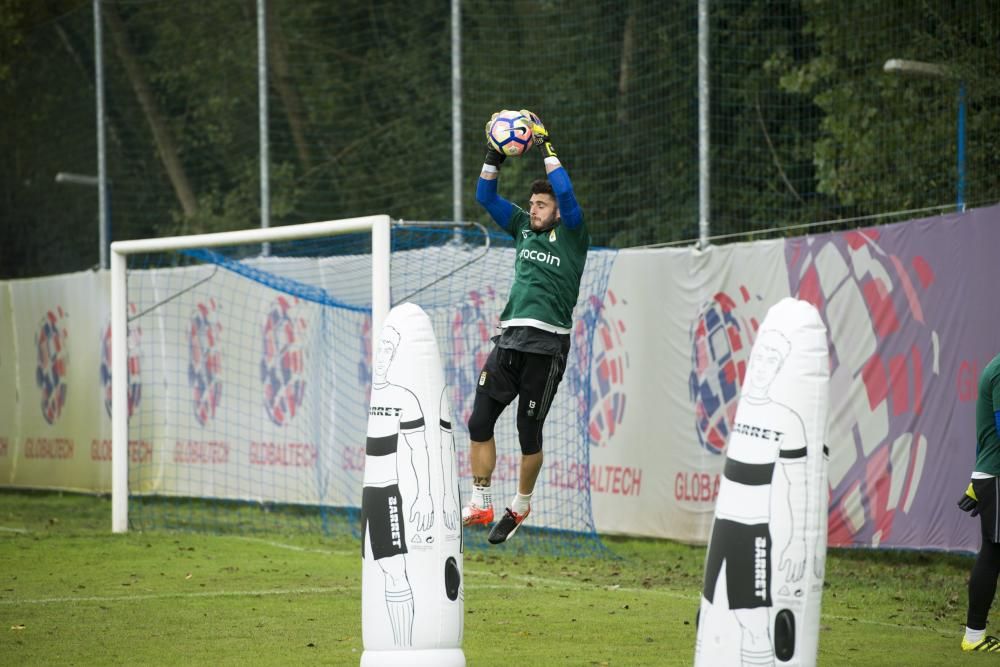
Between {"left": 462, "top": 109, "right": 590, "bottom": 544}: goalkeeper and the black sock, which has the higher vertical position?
{"left": 462, "top": 109, "right": 590, "bottom": 544}: goalkeeper

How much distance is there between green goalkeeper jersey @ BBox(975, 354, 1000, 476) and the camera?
27.3 ft

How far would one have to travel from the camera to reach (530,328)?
8.77m

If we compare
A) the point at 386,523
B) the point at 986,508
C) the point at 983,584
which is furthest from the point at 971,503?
the point at 386,523

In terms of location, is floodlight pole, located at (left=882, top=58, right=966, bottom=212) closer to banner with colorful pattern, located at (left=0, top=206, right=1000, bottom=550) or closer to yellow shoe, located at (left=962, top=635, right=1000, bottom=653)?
banner with colorful pattern, located at (left=0, top=206, right=1000, bottom=550)

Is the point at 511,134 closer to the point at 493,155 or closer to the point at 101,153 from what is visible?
the point at 493,155

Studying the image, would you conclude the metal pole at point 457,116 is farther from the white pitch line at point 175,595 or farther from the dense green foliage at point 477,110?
the white pitch line at point 175,595

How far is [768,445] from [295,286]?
32.6ft

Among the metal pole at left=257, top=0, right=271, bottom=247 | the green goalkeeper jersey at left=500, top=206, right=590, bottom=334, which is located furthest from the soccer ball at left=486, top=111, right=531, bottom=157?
the metal pole at left=257, top=0, right=271, bottom=247

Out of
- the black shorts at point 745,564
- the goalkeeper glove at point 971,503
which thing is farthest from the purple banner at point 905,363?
the black shorts at point 745,564

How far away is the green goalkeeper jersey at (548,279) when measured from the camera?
877cm

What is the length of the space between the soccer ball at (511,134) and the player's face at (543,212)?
47 cm

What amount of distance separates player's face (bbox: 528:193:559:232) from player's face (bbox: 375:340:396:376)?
2317 mm

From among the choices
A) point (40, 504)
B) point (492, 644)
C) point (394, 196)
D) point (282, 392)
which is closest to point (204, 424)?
point (282, 392)

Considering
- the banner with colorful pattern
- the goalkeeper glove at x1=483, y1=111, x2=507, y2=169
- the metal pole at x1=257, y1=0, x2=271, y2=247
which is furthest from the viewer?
the metal pole at x1=257, y1=0, x2=271, y2=247
